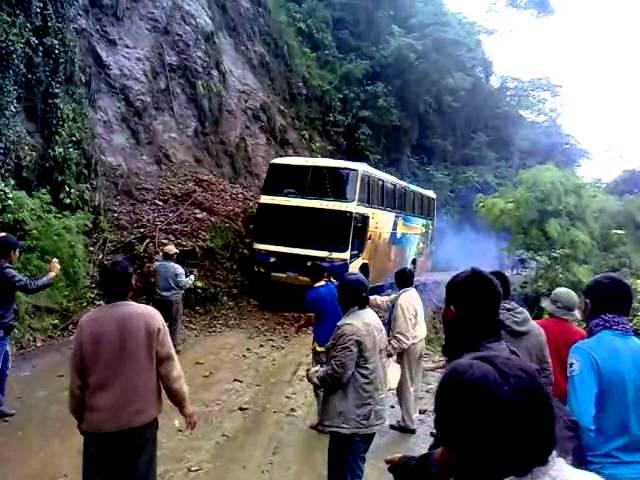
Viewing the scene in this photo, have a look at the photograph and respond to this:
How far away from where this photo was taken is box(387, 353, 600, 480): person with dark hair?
155 centimetres

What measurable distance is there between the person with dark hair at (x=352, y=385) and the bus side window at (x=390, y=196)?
1236 cm

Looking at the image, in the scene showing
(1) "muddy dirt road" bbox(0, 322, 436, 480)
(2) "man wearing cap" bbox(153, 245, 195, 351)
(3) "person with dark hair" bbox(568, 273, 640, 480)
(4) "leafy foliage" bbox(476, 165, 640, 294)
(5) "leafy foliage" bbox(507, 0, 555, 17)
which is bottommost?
(1) "muddy dirt road" bbox(0, 322, 436, 480)

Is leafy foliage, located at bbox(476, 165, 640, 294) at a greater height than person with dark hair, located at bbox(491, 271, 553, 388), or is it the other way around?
leafy foliage, located at bbox(476, 165, 640, 294)

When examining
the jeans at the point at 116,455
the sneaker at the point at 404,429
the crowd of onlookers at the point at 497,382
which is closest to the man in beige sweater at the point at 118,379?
the jeans at the point at 116,455

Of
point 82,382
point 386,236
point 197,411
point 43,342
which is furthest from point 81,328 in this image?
point 386,236

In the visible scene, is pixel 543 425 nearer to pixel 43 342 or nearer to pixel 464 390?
pixel 464 390

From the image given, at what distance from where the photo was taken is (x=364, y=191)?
1481 centimetres

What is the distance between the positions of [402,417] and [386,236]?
9828mm

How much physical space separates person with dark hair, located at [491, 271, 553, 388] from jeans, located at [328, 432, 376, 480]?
1.26 meters

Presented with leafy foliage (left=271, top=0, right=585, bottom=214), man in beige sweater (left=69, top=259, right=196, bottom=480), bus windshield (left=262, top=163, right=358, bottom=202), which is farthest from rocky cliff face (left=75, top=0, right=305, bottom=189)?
man in beige sweater (left=69, top=259, right=196, bottom=480)

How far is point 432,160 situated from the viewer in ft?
109

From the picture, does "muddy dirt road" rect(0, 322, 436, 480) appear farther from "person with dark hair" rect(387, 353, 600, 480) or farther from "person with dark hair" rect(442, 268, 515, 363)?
"person with dark hair" rect(387, 353, 600, 480)

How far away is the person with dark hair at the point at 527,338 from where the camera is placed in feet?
13.4

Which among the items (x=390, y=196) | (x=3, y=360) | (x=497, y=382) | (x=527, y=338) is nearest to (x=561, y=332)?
(x=527, y=338)
